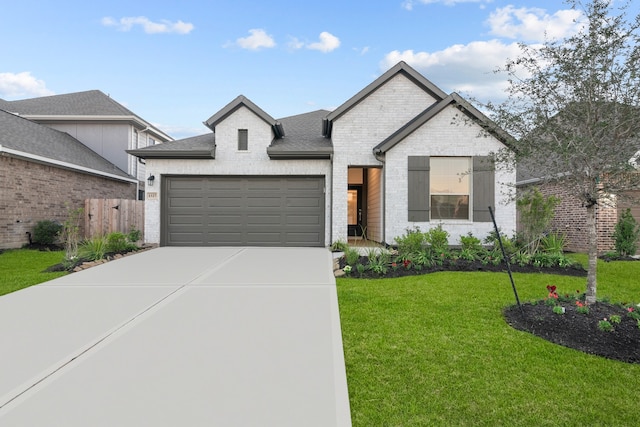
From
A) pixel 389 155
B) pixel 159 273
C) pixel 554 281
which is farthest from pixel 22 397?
pixel 389 155

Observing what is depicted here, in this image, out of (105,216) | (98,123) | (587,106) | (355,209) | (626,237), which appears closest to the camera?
(587,106)

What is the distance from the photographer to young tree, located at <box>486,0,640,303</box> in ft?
13.6

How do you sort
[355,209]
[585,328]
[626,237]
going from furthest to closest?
1. [355,209]
2. [626,237]
3. [585,328]

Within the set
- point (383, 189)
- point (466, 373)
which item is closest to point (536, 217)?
point (383, 189)

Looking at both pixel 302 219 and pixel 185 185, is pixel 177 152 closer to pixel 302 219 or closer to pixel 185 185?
pixel 185 185

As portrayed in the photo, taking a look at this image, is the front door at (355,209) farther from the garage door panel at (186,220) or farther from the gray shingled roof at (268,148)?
the garage door panel at (186,220)

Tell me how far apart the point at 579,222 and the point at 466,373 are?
12.2 meters

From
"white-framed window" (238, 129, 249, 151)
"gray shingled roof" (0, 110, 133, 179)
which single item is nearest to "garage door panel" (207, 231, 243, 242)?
"white-framed window" (238, 129, 249, 151)

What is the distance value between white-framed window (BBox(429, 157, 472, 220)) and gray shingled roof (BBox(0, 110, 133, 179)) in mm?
12968

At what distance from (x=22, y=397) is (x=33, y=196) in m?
11.9

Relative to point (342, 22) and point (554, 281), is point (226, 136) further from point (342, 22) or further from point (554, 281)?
point (554, 281)

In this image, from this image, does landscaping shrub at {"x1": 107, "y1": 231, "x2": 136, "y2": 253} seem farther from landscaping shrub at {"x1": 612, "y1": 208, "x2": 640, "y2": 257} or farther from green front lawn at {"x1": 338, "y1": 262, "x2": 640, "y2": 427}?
landscaping shrub at {"x1": 612, "y1": 208, "x2": 640, "y2": 257}

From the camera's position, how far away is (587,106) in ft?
14.1

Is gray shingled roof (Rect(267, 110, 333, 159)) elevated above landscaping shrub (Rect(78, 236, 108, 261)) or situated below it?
above
